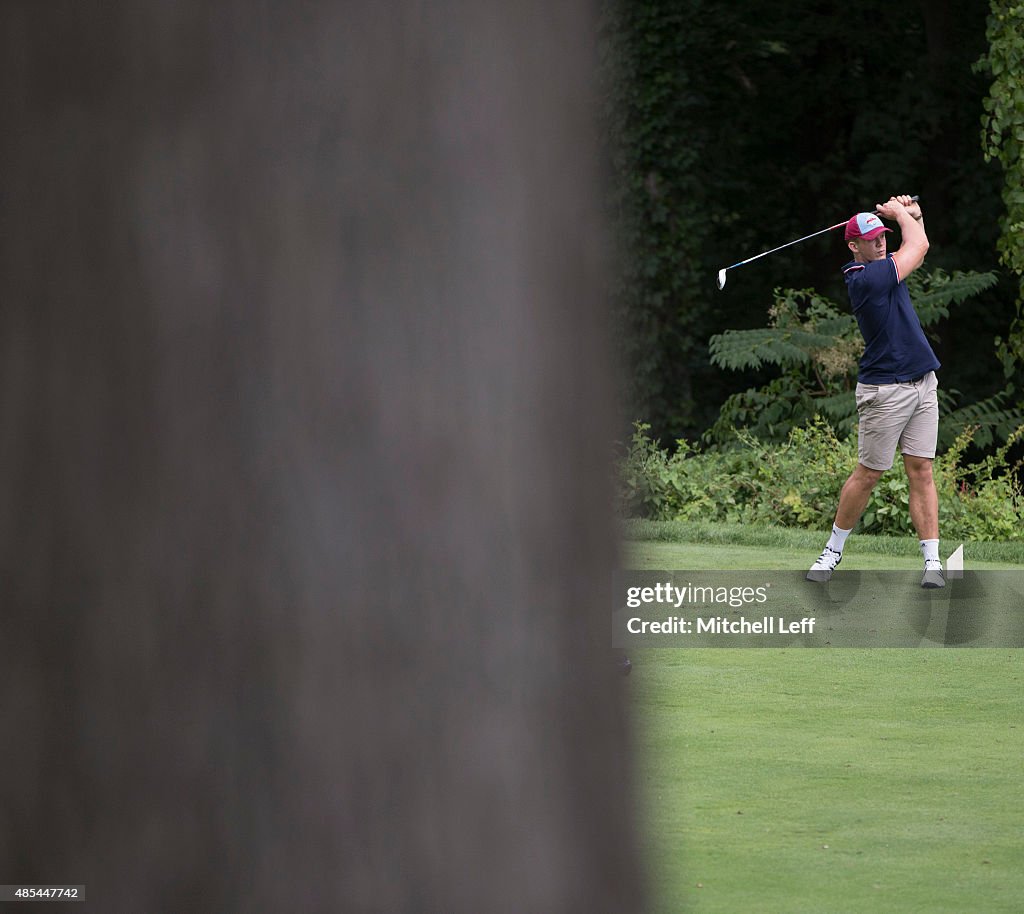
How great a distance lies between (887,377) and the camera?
8953 millimetres

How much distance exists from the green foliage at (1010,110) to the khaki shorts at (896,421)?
6.17 meters

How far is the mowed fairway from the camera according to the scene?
3887mm

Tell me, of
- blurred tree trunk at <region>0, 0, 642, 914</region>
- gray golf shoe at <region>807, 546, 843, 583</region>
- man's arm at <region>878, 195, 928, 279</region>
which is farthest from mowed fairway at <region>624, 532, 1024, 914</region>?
man's arm at <region>878, 195, 928, 279</region>

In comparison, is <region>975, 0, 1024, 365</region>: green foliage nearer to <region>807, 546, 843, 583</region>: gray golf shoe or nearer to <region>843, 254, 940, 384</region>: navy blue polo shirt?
<region>843, 254, 940, 384</region>: navy blue polo shirt

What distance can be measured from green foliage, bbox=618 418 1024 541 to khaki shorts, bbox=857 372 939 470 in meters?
2.83

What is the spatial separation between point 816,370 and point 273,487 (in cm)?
1443

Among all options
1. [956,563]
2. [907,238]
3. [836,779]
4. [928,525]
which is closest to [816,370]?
[956,563]

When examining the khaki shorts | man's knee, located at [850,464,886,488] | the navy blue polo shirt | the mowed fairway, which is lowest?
the mowed fairway

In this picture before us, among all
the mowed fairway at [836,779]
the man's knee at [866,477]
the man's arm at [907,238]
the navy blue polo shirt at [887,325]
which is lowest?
A: the mowed fairway at [836,779]

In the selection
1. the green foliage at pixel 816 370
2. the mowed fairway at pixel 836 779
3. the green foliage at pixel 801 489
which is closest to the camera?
the mowed fairway at pixel 836 779

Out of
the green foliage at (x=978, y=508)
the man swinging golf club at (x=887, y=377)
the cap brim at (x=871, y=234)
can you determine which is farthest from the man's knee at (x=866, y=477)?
the green foliage at (x=978, y=508)

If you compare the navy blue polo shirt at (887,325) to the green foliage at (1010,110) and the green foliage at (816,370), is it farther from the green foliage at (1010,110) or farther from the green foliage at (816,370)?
the green foliage at (1010,110)

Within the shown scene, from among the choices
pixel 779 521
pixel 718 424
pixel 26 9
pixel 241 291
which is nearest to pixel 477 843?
pixel 241 291

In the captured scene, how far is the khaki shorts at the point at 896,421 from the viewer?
885 centimetres
